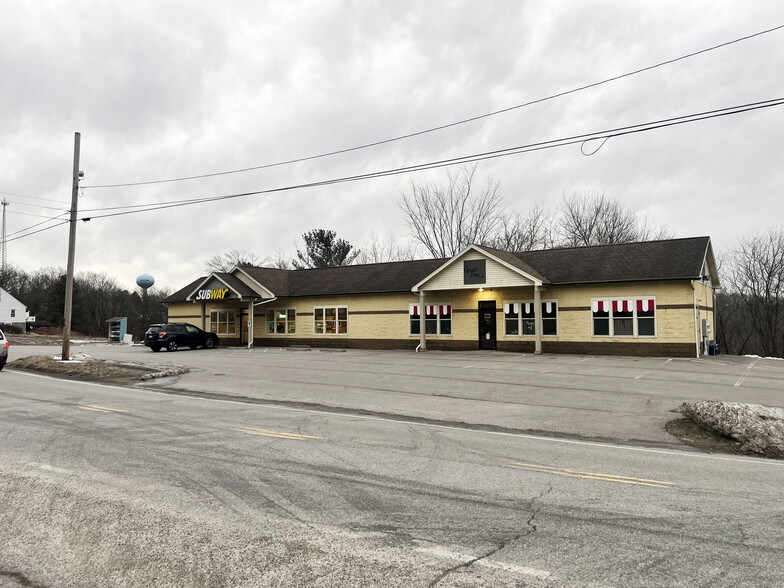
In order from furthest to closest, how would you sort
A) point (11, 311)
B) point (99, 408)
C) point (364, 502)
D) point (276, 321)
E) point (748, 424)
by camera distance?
point (11, 311)
point (276, 321)
point (99, 408)
point (748, 424)
point (364, 502)

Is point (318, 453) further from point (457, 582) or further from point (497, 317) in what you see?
point (497, 317)

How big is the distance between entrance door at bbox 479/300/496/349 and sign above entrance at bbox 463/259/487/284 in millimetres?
2021

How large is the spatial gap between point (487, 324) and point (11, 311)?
83297 mm

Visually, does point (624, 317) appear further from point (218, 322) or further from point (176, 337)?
point (218, 322)

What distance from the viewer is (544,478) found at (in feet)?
20.6

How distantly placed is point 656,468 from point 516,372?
12.0 m

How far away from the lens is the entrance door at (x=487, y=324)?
29.2 meters

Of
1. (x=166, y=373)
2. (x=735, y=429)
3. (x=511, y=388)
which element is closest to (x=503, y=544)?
(x=735, y=429)

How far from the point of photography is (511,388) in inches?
598

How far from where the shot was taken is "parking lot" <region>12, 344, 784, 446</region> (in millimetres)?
10859

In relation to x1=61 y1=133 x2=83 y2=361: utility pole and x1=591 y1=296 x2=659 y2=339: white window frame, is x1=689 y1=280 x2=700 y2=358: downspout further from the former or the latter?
x1=61 y1=133 x2=83 y2=361: utility pole

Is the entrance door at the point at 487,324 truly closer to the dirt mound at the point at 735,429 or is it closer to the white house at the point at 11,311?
the dirt mound at the point at 735,429

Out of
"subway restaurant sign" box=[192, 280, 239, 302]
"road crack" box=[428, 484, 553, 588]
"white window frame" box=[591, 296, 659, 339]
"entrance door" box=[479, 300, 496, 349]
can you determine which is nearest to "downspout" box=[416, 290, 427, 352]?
"entrance door" box=[479, 300, 496, 349]

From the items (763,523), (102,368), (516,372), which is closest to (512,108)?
(516,372)
